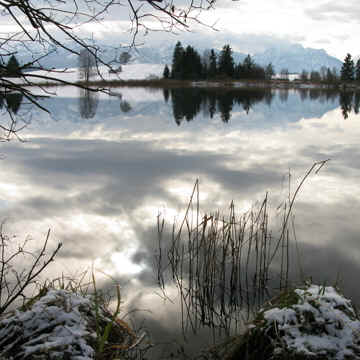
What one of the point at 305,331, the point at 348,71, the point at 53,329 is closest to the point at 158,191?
the point at 53,329

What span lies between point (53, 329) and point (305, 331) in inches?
68.0

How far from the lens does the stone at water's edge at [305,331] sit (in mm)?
2551

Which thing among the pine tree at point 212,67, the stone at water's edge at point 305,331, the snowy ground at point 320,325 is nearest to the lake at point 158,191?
the stone at water's edge at point 305,331

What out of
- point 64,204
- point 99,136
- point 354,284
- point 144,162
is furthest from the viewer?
point 99,136

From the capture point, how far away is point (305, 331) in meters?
2.68

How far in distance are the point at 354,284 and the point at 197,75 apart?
68312 mm

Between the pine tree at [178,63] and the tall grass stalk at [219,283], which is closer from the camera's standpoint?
the tall grass stalk at [219,283]

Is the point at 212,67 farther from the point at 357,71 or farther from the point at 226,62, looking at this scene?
the point at 357,71

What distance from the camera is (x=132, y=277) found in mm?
5141

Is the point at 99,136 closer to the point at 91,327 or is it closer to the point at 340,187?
the point at 340,187

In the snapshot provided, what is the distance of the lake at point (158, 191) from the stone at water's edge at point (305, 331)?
46.9 inches

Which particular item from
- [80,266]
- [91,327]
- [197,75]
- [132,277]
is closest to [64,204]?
[80,266]

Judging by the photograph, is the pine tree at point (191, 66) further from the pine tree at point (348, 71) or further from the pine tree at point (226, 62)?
the pine tree at point (348, 71)

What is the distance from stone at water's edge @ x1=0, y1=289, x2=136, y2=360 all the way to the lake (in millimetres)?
1256
